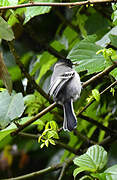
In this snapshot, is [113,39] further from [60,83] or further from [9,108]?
[9,108]

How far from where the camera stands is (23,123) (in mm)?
1801

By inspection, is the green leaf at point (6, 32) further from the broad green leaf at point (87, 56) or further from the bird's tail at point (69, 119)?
the bird's tail at point (69, 119)

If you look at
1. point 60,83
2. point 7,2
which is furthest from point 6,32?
point 60,83

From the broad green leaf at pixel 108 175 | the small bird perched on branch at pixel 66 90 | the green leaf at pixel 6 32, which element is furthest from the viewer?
the small bird perched on branch at pixel 66 90

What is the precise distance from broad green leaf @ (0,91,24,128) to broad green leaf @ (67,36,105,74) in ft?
1.13

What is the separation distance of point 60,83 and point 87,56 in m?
0.29

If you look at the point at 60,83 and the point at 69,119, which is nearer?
the point at 69,119

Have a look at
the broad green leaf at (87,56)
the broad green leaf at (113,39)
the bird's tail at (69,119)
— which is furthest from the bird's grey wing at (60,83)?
the broad green leaf at (113,39)

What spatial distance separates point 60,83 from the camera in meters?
2.04

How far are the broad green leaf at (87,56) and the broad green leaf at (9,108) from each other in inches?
13.5

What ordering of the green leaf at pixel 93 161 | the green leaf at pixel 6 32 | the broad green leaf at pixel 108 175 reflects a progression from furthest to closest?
the green leaf at pixel 93 161
the broad green leaf at pixel 108 175
the green leaf at pixel 6 32

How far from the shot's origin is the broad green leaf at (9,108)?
1.82 m

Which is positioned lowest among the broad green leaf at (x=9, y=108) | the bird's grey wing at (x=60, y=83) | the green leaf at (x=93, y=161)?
the green leaf at (x=93, y=161)

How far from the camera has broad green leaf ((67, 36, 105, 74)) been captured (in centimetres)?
174
